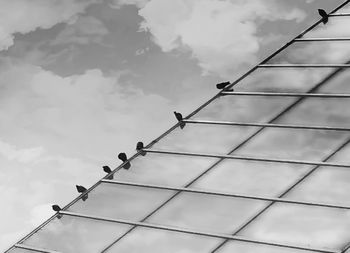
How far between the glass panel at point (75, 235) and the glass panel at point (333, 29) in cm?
1081

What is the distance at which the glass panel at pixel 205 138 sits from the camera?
15695 mm

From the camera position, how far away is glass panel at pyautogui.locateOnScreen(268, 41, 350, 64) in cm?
1808

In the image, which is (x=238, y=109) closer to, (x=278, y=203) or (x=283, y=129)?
(x=283, y=129)

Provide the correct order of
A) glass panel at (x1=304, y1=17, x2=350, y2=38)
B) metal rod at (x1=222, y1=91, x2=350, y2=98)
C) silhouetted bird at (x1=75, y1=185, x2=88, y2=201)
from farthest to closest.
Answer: glass panel at (x1=304, y1=17, x2=350, y2=38)
metal rod at (x1=222, y1=91, x2=350, y2=98)
silhouetted bird at (x1=75, y1=185, x2=88, y2=201)

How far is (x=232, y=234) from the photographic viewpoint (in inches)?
480

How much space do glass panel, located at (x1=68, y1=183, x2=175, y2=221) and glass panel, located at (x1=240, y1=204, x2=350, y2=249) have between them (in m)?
2.98

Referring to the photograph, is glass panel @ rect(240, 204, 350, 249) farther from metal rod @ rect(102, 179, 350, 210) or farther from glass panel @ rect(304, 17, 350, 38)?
glass panel @ rect(304, 17, 350, 38)

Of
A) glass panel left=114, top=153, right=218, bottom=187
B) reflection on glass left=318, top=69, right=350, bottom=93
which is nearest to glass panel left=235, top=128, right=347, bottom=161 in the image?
glass panel left=114, top=153, right=218, bottom=187

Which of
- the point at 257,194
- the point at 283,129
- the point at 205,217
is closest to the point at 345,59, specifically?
the point at 283,129

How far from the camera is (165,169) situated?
15.4 m

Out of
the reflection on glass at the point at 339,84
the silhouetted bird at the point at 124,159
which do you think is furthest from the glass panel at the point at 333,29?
the silhouetted bird at the point at 124,159

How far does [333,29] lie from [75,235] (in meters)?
12.1

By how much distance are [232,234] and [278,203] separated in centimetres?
137

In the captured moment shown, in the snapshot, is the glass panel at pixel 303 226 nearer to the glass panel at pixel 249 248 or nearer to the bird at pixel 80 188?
the glass panel at pixel 249 248
